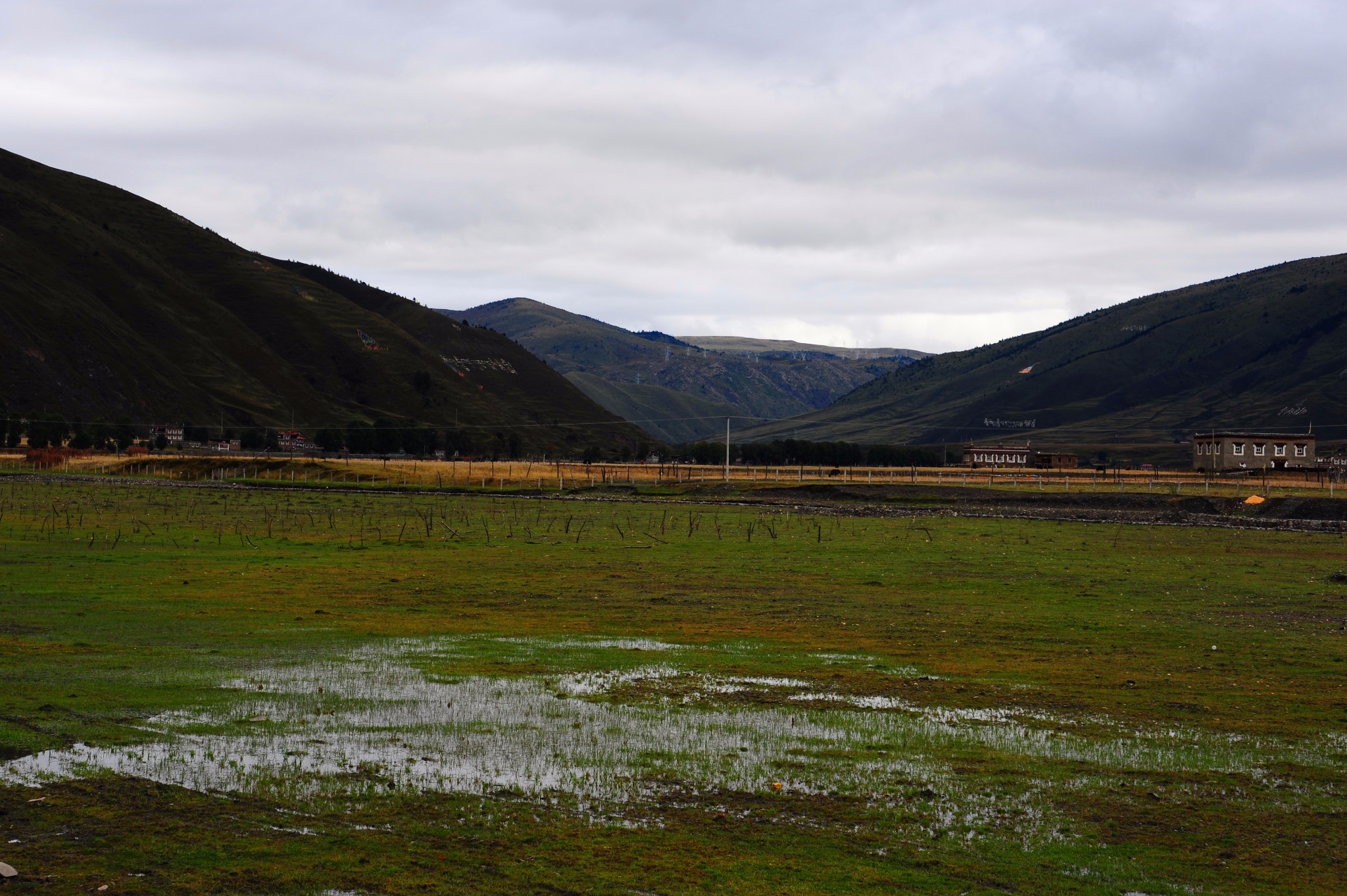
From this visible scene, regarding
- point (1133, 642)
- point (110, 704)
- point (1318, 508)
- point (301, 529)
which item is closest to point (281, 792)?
point (110, 704)

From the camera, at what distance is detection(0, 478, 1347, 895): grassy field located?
39.2ft

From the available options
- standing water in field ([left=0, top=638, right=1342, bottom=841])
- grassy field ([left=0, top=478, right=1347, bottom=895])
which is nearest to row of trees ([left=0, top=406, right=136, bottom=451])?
grassy field ([left=0, top=478, right=1347, bottom=895])

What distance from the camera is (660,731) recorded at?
17375 millimetres

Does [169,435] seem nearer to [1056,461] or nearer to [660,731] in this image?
[1056,461]

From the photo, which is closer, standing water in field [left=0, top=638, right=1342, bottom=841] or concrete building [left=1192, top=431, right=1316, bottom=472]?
standing water in field [left=0, top=638, right=1342, bottom=841]

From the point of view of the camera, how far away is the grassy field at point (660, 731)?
11945 millimetres

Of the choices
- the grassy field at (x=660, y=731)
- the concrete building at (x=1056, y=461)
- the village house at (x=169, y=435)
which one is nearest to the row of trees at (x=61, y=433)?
the village house at (x=169, y=435)

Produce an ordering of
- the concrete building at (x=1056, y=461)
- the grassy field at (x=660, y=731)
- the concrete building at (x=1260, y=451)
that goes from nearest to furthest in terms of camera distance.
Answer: the grassy field at (x=660, y=731) < the concrete building at (x=1260, y=451) < the concrete building at (x=1056, y=461)

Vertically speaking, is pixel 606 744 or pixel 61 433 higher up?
pixel 61 433

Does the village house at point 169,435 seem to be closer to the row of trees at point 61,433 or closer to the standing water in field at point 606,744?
the row of trees at point 61,433

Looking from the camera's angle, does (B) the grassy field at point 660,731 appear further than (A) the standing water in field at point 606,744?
No

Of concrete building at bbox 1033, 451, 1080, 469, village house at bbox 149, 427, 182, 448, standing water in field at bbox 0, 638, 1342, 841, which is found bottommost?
standing water in field at bbox 0, 638, 1342, 841

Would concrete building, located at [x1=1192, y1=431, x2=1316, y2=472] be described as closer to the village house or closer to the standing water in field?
the standing water in field

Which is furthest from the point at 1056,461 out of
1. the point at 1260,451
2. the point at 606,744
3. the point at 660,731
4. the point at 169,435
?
the point at 606,744
